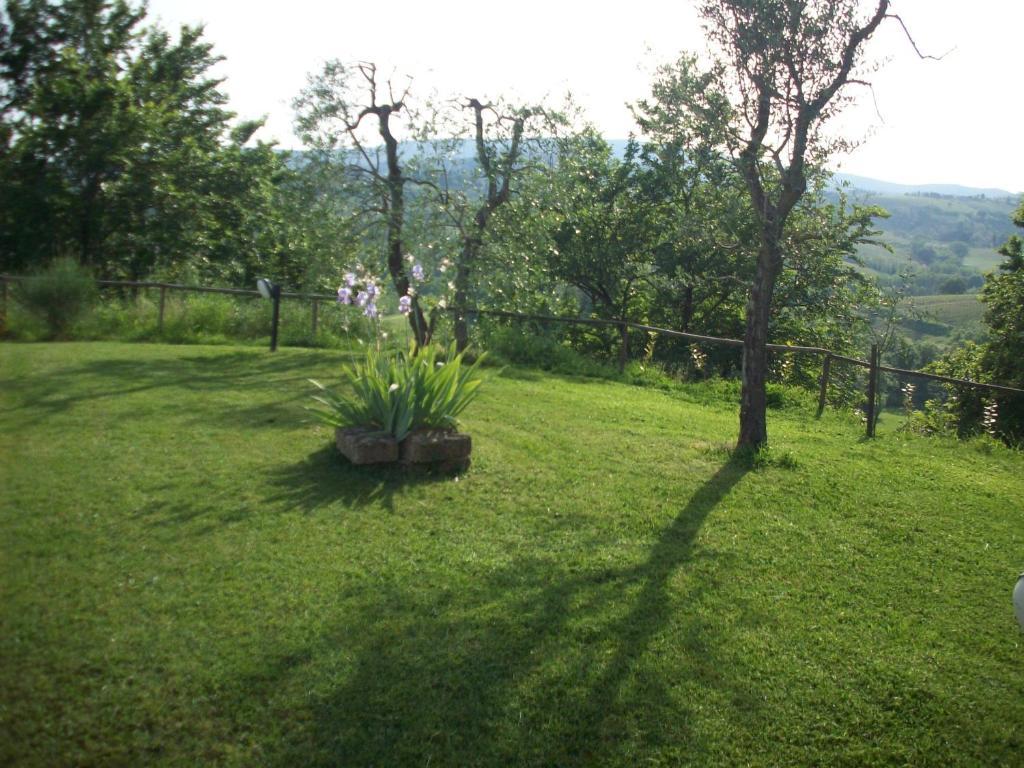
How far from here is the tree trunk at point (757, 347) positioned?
7.41m

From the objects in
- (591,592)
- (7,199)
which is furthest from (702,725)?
(7,199)

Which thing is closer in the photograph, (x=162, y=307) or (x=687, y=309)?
(x=162, y=307)

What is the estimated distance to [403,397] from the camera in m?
6.67

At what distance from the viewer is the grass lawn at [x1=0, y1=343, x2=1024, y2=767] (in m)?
3.27

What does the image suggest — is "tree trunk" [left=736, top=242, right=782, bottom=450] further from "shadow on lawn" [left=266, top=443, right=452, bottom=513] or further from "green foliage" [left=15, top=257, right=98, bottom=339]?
"green foliage" [left=15, top=257, right=98, bottom=339]

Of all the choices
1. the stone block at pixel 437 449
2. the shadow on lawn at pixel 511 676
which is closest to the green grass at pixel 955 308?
the stone block at pixel 437 449

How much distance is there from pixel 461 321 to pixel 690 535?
31.1ft

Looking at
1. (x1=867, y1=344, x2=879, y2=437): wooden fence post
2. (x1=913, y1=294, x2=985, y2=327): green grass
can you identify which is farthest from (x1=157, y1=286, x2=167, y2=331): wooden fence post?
(x1=913, y1=294, x2=985, y2=327): green grass

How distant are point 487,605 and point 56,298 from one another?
11.9 metres

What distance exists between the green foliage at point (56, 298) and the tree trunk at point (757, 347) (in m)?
11.2

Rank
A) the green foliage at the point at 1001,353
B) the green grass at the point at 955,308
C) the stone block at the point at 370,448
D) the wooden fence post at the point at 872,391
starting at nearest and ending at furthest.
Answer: the stone block at the point at 370,448 → the wooden fence post at the point at 872,391 → the green foliage at the point at 1001,353 → the green grass at the point at 955,308

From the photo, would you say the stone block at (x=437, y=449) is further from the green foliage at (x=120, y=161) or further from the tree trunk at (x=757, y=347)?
the green foliage at (x=120, y=161)

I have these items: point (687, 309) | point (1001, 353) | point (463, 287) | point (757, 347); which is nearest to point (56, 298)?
point (463, 287)

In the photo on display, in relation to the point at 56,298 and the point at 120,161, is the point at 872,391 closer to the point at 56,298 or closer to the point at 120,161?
the point at 56,298
